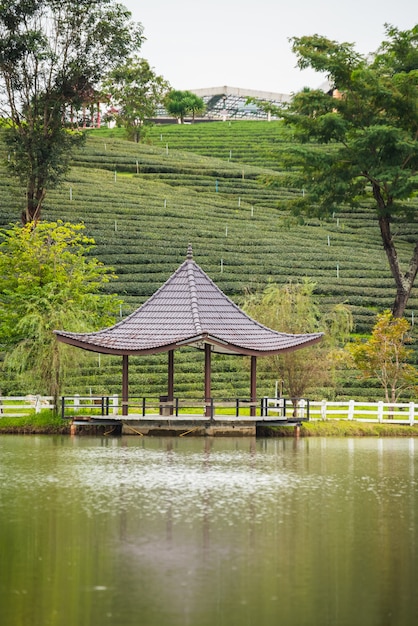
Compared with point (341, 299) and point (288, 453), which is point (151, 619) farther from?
point (341, 299)

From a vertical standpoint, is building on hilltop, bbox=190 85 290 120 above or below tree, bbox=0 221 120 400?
above

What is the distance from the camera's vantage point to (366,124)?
46.2 m

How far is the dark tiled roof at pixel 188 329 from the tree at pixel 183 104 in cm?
8761

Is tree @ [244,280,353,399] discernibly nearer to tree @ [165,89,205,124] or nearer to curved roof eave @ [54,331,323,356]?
curved roof eave @ [54,331,323,356]

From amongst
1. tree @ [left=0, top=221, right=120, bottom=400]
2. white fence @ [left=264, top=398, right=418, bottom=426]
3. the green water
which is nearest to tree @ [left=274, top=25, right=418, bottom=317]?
white fence @ [left=264, top=398, right=418, bottom=426]

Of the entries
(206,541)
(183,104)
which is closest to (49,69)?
(206,541)

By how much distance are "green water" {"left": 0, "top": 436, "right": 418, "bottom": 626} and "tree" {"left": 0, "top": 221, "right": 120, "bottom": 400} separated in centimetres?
1033

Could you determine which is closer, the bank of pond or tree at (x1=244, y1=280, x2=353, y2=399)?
the bank of pond

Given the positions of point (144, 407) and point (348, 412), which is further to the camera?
point (348, 412)

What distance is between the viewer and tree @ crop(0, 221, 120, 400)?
36.5 meters

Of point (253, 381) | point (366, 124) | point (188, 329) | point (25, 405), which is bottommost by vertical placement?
point (25, 405)

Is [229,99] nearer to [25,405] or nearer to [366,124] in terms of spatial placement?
[366,124]

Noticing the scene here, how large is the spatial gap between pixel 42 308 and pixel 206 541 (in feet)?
77.8

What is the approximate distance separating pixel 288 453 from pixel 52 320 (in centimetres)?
1149
